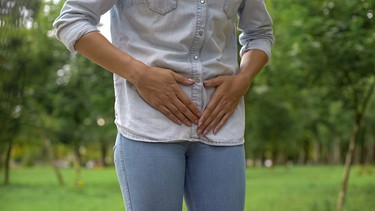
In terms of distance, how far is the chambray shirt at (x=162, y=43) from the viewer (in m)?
1.16

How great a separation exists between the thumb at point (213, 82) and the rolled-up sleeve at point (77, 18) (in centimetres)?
25

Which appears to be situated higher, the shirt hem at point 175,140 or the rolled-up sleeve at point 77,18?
the rolled-up sleeve at point 77,18

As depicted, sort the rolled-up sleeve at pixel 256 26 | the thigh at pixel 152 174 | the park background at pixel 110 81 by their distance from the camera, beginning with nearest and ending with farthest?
the thigh at pixel 152 174 → the rolled-up sleeve at pixel 256 26 → the park background at pixel 110 81

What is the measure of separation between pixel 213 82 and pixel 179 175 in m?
0.21

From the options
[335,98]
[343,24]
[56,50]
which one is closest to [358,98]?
[335,98]

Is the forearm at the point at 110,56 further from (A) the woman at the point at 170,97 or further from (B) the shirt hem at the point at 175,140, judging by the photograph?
(B) the shirt hem at the point at 175,140

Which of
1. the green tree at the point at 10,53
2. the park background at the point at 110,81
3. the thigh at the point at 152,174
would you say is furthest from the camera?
the park background at the point at 110,81

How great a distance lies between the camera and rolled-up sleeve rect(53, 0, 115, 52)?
117 cm

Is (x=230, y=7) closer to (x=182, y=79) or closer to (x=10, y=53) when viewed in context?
(x=182, y=79)

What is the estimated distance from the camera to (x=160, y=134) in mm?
1140

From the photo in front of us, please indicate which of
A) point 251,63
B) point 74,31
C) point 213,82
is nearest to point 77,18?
point 74,31

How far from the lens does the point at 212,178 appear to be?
1183 millimetres

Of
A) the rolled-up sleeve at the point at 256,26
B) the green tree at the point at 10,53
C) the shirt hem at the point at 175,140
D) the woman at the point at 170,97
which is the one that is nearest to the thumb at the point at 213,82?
the woman at the point at 170,97

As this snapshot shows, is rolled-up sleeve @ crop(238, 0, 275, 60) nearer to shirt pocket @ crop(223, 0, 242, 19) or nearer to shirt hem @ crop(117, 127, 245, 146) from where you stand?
shirt pocket @ crop(223, 0, 242, 19)
